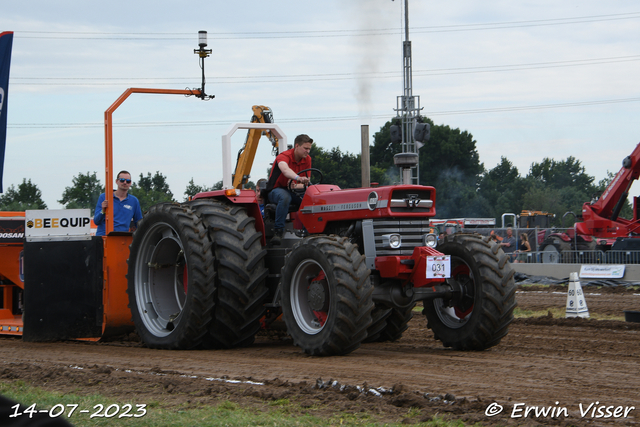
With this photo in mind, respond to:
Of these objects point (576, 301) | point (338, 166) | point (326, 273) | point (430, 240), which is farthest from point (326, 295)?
point (338, 166)

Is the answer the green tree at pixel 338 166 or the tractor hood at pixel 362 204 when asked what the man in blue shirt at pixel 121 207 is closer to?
the tractor hood at pixel 362 204

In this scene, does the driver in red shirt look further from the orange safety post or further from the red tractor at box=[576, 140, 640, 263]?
the red tractor at box=[576, 140, 640, 263]

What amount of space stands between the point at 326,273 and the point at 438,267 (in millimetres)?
1119

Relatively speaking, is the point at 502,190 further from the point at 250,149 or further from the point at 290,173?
the point at 290,173

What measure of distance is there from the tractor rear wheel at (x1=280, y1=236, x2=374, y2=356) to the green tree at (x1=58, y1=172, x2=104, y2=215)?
184 feet

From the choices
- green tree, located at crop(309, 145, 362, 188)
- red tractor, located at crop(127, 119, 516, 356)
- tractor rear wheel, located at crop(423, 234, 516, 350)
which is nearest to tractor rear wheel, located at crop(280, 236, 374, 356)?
red tractor, located at crop(127, 119, 516, 356)

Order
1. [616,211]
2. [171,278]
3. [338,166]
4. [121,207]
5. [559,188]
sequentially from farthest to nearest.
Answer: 1. [559,188]
2. [338,166]
3. [616,211]
4. [121,207]
5. [171,278]

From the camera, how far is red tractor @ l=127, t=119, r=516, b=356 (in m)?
7.11

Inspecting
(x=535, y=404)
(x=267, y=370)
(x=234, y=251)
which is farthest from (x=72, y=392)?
(x=535, y=404)

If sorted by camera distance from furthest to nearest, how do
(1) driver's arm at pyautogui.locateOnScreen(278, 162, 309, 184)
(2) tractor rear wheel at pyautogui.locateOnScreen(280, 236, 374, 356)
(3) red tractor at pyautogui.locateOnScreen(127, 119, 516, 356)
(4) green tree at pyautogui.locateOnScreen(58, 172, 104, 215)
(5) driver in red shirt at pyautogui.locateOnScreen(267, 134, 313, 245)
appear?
(4) green tree at pyautogui.locateOnScreen(58, 172, 104, 215) < (5) driver in red shirt at pyautogui.locateOnScreen(267, 134, 313, 245) < (1) driver's arm at pyautogui.locateOnScreen(278, 162, 309, 184) < (3) red tractor at pyautogui.locateOnScreen(127, 119, 516, 356) < (2) tractor rear wheel at pyautogui.locateOnScreen(280, 236, 374, 356)

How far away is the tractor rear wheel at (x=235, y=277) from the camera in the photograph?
780 cm

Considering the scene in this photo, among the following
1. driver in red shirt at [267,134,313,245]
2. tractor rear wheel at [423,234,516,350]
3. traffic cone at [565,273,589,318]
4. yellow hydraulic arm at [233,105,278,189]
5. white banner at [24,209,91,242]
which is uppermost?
yellow hydraulic arm at [233,105,278,189]

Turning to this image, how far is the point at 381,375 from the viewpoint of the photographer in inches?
235

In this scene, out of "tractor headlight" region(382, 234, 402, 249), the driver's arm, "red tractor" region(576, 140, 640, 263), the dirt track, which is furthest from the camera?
"red tractor" region(576, 140, 640, 263)
